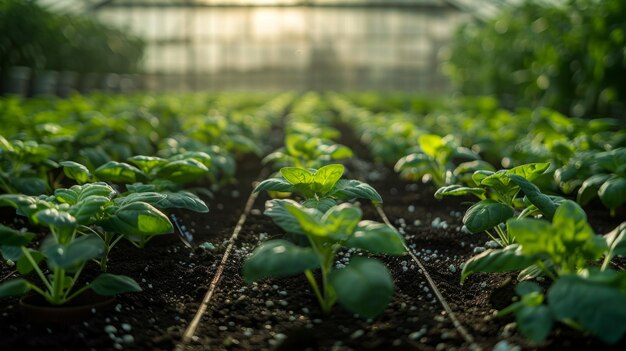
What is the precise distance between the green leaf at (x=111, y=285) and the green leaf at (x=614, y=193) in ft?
7.17

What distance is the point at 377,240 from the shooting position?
1.98 metres

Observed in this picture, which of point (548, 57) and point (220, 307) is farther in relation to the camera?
point (548, 57)

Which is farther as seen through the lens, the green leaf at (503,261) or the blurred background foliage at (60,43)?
the blurred background foliage at (60,43)

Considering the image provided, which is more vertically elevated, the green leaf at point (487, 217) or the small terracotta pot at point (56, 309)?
the green leaf at point (487, 217)

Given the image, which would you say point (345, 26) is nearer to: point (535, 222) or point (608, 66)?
point (608, 66)

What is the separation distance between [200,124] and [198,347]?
11.5ft

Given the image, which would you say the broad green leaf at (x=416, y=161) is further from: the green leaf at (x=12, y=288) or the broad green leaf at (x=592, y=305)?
the green leaf at (x=12, y=288)

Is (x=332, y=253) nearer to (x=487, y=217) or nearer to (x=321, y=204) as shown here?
(x=321, y=204)

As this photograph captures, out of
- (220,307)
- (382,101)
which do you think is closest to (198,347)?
(220,307)

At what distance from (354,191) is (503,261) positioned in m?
0.71

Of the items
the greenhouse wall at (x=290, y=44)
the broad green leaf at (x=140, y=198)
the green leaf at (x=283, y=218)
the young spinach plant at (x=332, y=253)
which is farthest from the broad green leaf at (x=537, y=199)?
the greenhouse wall at (x=290, y=44)

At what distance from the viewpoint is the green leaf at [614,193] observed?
308 centimetres

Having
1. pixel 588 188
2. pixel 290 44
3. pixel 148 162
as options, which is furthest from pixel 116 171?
pixel 290 44

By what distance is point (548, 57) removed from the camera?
28.9 feet
